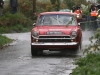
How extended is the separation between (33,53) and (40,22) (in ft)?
5.10

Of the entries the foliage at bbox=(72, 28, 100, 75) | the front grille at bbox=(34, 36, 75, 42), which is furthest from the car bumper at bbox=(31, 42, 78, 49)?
the foliage at bbox=(72, 28, 100, 75)

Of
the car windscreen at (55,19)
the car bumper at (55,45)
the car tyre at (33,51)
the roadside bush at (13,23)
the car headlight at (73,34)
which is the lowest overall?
the roadside bush at (13,23)

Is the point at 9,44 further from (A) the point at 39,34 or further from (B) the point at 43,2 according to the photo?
(B) the point at 43,2

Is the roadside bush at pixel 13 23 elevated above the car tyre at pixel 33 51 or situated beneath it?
situated beneath

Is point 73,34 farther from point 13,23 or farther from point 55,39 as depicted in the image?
point 13,23

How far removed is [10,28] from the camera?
33219mm

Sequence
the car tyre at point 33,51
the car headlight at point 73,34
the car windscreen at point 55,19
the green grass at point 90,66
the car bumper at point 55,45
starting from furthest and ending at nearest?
1. the car windscreen at point 55,19
2. the car tyre at point 33,51
3. the car headlight at point 73,34
4. the car bumper at point 55,45
5. the green grass at point 90,66

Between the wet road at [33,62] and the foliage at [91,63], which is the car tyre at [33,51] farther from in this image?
the foliage at [91,63]

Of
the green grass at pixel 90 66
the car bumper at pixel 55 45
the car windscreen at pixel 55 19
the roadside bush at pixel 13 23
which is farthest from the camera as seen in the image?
the roadside bush at pixel 13 23

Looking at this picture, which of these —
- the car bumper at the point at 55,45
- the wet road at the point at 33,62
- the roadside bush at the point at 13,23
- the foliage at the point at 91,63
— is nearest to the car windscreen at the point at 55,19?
the wet road at the point at 33,62

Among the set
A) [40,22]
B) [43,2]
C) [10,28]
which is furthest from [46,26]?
[43,2]

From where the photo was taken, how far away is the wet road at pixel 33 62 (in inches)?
559

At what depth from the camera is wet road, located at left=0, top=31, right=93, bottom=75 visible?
1420cm

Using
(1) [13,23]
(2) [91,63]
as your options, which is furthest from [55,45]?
(1) [13,23]
